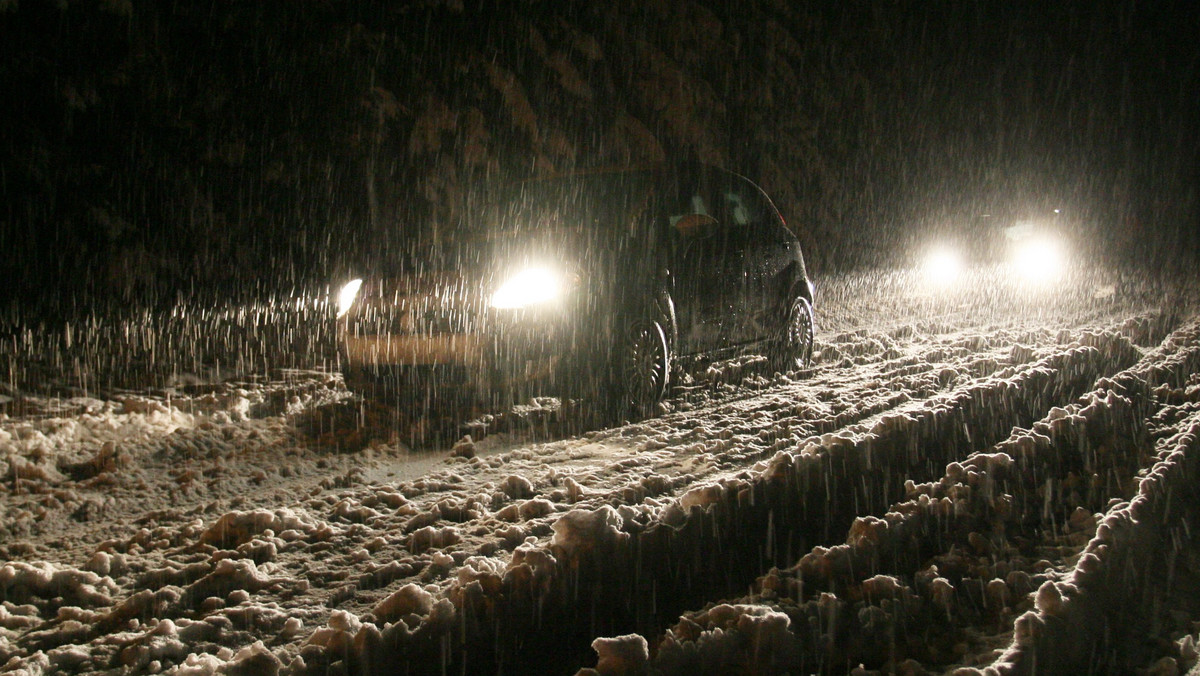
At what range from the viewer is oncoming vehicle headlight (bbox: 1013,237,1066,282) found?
603 inches

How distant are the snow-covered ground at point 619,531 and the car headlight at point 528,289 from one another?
2.80 ft

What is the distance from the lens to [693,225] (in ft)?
20.1

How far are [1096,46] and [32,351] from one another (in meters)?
48.8

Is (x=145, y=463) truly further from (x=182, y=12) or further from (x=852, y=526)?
(x=182, y=12)

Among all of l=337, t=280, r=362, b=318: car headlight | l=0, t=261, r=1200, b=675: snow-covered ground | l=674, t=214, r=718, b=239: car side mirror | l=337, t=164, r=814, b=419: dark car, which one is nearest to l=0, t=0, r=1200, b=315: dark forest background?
l=0, t=261, r=1200, b=675: snow-covered ground

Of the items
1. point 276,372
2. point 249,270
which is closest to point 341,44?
point 249,270

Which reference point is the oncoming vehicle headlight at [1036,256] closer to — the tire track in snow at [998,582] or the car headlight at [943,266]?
the car headlight at [943,266]

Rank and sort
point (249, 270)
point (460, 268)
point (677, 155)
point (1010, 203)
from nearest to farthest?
point (460, 268) < point (249, 270) < point (677, 155) < point (1010, 203)

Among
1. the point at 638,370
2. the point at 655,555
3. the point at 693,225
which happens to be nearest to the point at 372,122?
the point at 693,225

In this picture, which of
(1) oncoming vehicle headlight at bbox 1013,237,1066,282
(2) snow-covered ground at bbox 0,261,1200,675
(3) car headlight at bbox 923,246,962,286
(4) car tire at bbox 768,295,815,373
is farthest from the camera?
(3) car headlight at bbox 923,246,962,286

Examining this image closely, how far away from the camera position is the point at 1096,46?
4156 cm

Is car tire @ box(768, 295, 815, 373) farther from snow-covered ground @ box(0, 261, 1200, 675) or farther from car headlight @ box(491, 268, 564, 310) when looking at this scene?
car headlight @ box(491, 268, 564, 310)

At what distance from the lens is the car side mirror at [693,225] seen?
6102 mm

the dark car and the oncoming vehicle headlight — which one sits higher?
the oncoming vehicle headlight
